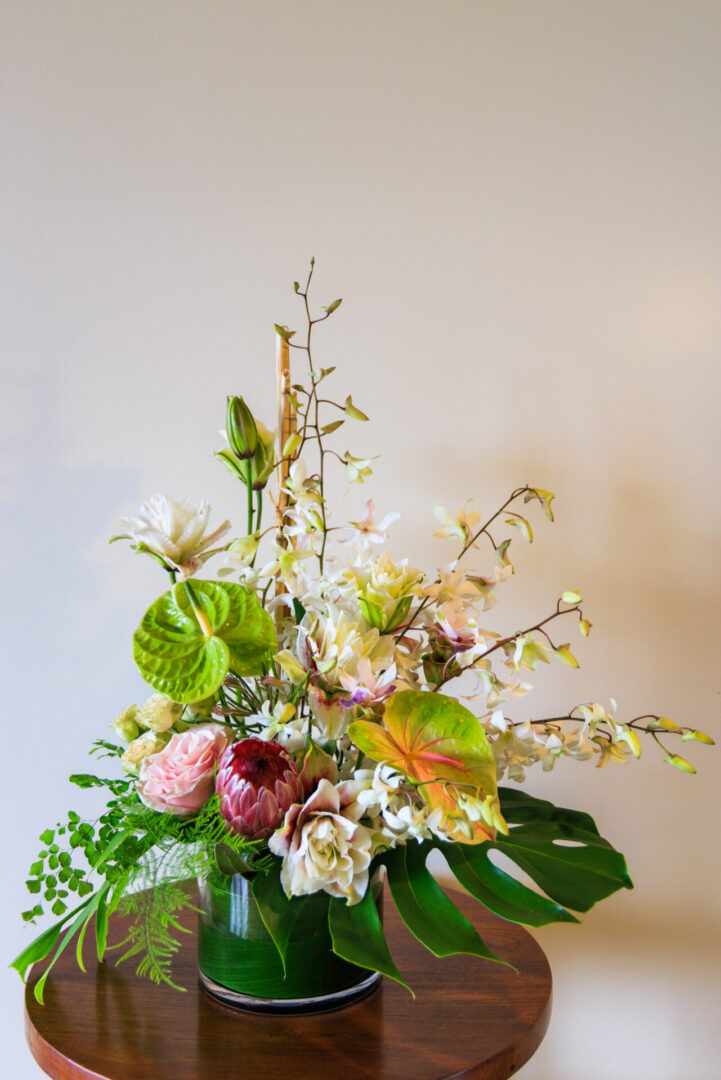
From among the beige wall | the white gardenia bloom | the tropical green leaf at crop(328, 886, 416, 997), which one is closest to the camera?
the tropical green leaf at crop(328, 886, 416, 997)

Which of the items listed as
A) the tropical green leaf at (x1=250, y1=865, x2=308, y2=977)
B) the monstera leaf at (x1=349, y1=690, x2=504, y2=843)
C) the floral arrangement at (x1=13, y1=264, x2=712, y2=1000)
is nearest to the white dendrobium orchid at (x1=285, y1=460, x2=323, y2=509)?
the floral arrangement at (x1=13, y1=264, x2=712, y2=1000)

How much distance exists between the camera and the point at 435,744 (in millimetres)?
778

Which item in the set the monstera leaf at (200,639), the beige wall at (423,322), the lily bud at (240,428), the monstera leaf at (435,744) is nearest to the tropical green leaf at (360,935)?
the monstera leaf at (435,744)

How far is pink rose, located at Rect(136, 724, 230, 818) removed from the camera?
78 centimetres

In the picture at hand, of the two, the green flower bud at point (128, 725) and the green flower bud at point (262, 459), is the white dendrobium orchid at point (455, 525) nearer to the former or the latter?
the green flower bud at point (262, 459)

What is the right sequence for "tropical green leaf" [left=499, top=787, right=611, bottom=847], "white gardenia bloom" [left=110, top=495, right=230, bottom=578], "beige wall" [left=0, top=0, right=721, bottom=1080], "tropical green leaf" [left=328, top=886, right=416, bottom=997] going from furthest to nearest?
"beige wall" [left=0, top=0, right=721, bottom=1080], "tropical green leaf" [left=499, top=787, right=611, bottom=847], "white gardenia bloom" [left=110, top=495, right=230, bottom=578], "tropical green leaf" [left=328, top=886, right=416, bottom=997]

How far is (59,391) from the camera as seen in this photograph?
4.13 feet

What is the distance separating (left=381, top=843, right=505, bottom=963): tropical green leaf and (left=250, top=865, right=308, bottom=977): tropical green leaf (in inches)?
3.6

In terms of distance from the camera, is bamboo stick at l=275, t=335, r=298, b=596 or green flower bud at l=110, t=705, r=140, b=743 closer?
green flower bud at l=110, t=705, r=140, b=743

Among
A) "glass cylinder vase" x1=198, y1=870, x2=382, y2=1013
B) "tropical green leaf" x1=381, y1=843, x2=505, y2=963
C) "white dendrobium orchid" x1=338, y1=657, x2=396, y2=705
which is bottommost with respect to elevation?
"glass cylinder vase" x1=198, y1=870, x2=382, y2=1013

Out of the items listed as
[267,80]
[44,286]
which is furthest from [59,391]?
[267,80]

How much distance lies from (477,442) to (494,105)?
48 cm

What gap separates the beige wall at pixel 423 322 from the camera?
1.26 metres

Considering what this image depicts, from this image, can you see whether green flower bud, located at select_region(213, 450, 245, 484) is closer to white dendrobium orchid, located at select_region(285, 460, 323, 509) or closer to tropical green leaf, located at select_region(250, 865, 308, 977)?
white dendrobium orchid, located at select_region(285, 460, 323, 509)
